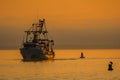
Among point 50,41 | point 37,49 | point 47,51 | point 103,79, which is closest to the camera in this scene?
point 103,79

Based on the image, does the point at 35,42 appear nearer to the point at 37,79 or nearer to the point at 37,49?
the point at 37,49

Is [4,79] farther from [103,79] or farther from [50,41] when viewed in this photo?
[50,41]

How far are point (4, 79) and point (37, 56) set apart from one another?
99439 mm

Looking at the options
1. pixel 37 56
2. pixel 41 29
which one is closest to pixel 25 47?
pixel 37 56

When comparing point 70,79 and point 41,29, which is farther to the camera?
point 41,29

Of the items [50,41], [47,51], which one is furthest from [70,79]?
[50,41]

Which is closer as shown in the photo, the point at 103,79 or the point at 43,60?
the point at 103,79

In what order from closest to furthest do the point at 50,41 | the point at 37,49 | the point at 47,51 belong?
the point at 37,49
the point at 47,51
the point at 50,41

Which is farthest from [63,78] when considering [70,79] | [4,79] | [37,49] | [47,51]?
[47,51]

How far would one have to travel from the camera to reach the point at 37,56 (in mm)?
176750

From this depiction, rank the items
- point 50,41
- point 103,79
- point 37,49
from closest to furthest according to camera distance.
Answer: point 103,79
point 37,49
point 50,41

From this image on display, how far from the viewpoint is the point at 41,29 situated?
19475 centimetres

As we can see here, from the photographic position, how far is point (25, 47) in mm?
177000

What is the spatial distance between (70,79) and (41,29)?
390 ft
